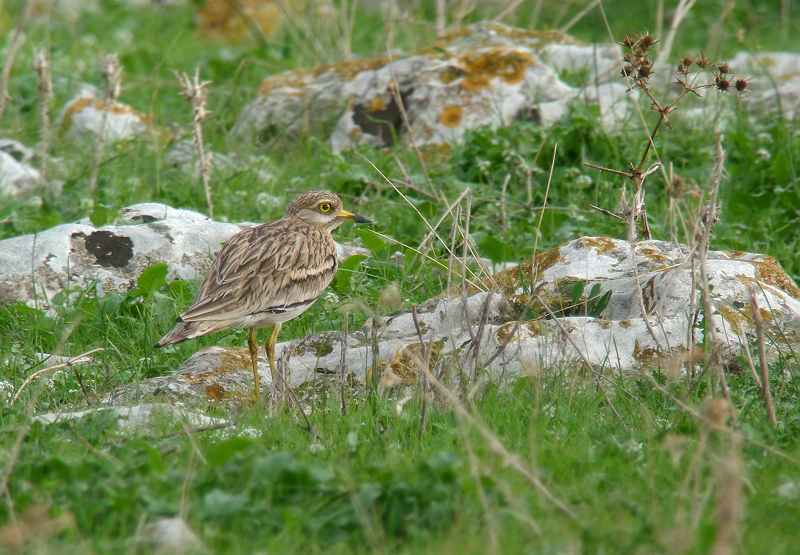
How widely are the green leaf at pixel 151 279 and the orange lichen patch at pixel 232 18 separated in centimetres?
854

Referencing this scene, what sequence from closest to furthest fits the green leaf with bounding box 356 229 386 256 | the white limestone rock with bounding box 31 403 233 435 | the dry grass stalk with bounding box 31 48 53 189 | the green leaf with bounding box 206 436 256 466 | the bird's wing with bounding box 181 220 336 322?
1. the green leaf with bounding box 206 436 256 466
2. the white limestone rock with bounding box 31 403 233 435
3. the bird's wing with bounding box 181 220 336 322
4. the green leaf with bounding box 356 229 386 256
5. the dry grass stalk with bounding box 31 48 53 189

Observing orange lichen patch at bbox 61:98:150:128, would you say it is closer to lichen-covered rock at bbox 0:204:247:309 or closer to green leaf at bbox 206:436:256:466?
lichen-covered rock at bbox 0:204:247:309

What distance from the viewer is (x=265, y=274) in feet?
17.3

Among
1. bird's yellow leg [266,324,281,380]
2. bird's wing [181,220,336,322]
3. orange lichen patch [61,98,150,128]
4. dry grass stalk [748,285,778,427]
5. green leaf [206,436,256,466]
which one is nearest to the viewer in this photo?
green leaf [206,436,256,466]

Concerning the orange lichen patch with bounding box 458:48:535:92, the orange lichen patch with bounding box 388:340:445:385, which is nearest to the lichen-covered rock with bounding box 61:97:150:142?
the orange lichen patch with bounding box 458:48:535:92

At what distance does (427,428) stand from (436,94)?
17.4 ft

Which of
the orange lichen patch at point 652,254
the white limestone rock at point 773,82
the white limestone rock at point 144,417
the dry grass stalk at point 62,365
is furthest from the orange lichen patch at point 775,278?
the dry grass stalk at point 62,365

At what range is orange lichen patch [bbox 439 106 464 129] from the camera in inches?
337

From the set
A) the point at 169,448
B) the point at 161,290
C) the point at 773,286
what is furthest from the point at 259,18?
the point at 169,448

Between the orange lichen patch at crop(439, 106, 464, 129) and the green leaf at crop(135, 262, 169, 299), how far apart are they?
12.5ft

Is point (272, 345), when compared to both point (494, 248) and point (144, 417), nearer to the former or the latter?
point (144, 417)

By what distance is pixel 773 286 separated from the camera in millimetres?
5117

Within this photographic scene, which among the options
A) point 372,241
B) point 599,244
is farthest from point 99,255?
point 599,244

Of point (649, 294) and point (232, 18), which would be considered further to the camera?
point (232, 18)
